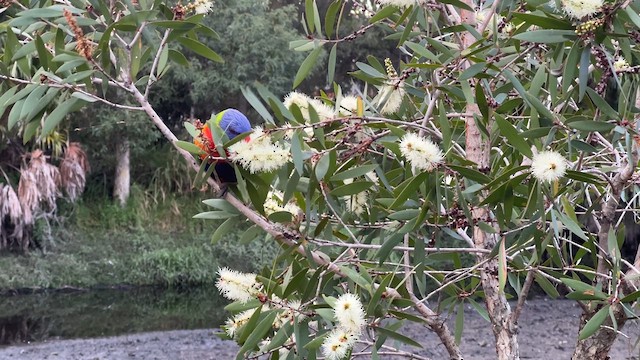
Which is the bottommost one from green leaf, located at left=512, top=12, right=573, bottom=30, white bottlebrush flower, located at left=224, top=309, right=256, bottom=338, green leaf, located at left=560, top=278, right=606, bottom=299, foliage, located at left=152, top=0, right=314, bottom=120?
white bottlebrush flower, located at left=224, top=309, right=256, bottom=338

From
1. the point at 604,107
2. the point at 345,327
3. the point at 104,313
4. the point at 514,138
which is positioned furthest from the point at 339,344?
the point at 104,313

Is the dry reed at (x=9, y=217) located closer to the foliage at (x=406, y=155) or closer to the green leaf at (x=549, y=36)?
the foliage at (x=406, y=155)

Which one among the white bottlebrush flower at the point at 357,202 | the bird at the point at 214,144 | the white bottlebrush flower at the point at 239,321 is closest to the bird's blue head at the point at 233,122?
the bird at the point at 214,144

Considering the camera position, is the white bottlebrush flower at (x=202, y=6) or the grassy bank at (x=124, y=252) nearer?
the white bottlebrush flower at (x=202, y=6)

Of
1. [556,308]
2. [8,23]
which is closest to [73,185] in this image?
[556,308]

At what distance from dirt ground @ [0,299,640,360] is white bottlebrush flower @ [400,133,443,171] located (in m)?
3.70

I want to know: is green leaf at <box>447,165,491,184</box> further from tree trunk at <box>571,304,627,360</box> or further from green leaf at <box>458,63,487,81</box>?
tree trunk at <box>571,304,627,360</box>

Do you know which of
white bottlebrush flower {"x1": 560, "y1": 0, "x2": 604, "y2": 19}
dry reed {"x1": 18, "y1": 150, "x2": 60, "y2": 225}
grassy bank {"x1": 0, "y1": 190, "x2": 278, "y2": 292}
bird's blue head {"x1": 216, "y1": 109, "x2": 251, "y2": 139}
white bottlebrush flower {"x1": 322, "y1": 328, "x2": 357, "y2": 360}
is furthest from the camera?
grassy bank {"x1": 0, "y1": 190, "x2": 278, "y2": 292}

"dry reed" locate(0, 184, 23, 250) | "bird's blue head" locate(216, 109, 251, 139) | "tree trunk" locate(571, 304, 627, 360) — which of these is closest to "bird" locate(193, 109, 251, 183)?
"bird's blue head" locate(216, 109, 251, 139)

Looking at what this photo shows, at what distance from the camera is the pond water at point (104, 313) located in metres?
5.55

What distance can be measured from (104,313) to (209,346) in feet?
5.02

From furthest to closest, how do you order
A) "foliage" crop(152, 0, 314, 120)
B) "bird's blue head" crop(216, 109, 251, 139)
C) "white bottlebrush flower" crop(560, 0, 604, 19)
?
"foliage" crop(152, 0, 314, 120), "bird's blue head" crop(216, 109, 251, 139), "white bottlebrush flower" crop(560, 0, 604, 19)

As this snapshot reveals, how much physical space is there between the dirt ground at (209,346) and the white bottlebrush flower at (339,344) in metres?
3.63

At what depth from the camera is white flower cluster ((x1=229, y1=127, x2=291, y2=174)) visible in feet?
3.11
